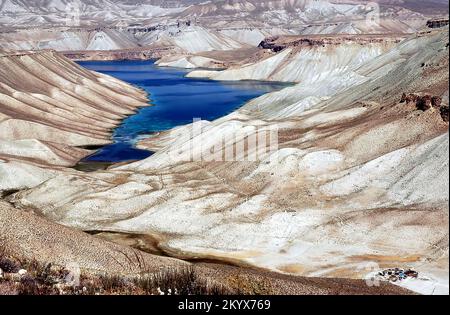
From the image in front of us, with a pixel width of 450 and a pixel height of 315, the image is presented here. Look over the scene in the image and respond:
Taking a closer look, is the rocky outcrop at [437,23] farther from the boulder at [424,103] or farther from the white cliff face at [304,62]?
the boulder at [424,103]

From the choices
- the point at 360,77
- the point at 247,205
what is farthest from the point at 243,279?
the point at 360,77

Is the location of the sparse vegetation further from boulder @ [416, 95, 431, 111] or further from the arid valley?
boulder @ [416, 95, 431, 111]

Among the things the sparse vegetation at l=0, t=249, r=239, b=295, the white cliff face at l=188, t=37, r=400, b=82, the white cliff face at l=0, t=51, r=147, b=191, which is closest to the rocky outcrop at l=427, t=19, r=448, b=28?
the white cliff face at l=188, t=37, r=400, b=82

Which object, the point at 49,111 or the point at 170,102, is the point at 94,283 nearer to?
the point at 49,111

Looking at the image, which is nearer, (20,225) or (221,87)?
(20,225)

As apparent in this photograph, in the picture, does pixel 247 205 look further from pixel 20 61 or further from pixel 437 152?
pixel 20 61
